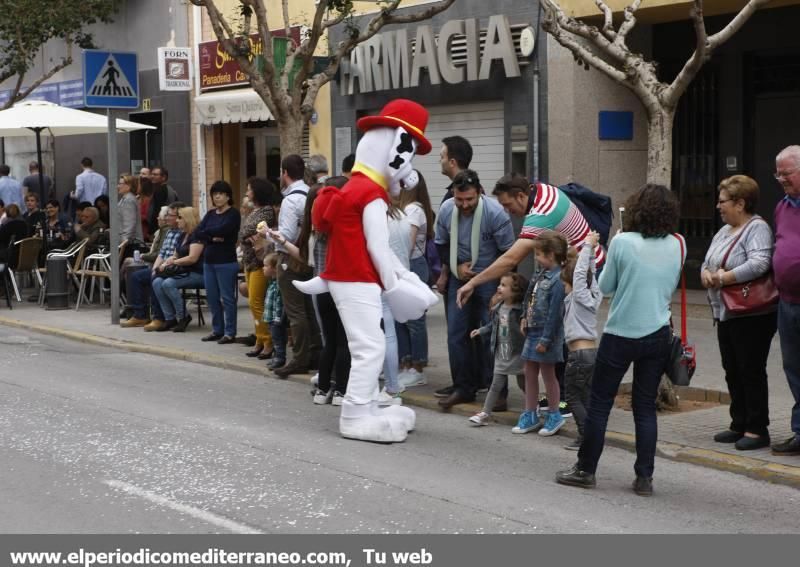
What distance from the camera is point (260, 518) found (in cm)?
637

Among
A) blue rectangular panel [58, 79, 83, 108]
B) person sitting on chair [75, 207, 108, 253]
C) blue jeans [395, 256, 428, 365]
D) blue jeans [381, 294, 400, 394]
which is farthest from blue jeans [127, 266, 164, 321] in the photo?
blue rectangular panel [58, 79, 83, 108]

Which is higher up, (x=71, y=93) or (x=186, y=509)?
(x=71, y=93)

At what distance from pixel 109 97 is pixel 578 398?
8.49 meters

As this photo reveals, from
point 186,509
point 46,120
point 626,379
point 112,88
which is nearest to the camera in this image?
point 186,509

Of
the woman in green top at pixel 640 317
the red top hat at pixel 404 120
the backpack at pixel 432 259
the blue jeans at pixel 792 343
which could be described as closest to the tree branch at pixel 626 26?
the red top hat at pixel 404 120

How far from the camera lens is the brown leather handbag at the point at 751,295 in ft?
26.0

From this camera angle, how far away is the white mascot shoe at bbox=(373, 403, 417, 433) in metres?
8.49

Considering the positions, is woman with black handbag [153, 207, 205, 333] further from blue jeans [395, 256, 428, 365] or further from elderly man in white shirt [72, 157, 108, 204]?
elderly man in white shirt [72, 157, 108, 204]

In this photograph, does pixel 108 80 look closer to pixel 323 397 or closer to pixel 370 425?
pixel 323 397

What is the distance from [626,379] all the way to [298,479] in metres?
4.01

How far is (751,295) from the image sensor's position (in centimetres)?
794

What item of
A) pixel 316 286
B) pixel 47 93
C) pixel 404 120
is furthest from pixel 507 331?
pixel 47 93
